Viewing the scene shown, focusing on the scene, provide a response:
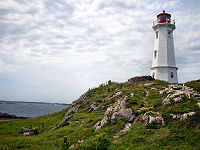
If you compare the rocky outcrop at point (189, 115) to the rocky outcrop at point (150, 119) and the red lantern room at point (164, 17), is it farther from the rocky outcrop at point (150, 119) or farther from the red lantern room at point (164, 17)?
the red lantern room at point (164, 17)

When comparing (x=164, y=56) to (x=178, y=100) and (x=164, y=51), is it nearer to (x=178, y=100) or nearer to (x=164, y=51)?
(x=164, y=51)

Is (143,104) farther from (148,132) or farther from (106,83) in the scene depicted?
A: (106,83)

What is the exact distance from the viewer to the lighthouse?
131ft

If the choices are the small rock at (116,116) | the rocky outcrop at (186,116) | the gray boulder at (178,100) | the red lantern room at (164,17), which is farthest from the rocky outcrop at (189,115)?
the red lantern room at (164,17)

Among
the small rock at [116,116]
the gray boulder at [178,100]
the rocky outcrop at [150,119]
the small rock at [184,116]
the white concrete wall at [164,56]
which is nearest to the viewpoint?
the small rock at [184,116]

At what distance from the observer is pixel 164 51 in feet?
134

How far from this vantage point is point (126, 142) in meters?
12.8

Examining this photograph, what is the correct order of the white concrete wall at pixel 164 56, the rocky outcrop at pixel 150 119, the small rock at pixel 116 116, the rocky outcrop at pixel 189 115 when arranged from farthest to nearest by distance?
the white concrete wall at pixel 164 56 → the small rock at pixel 116 116 → the rocky outcrop at pixel 150 119 → the rocky outcrop at pixel 189 115

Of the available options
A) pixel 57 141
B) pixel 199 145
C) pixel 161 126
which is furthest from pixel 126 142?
pixel 57 141

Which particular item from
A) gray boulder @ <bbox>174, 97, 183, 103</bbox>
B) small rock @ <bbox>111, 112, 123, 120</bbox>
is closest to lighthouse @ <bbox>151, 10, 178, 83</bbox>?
gray boulder @ <bbox>174, 97, 183, 103</bbox>

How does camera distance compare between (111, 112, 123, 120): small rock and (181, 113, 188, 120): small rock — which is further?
(111, 112, 123, 120): small rock

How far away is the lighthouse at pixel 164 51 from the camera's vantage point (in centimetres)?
3991

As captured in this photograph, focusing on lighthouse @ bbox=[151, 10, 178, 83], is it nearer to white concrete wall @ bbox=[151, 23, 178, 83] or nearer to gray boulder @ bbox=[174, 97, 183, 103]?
white concrete wall @ bbox=[151, 23, 178, 83]

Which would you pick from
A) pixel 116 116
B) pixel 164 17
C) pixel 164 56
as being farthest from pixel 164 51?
pixel 116 116
